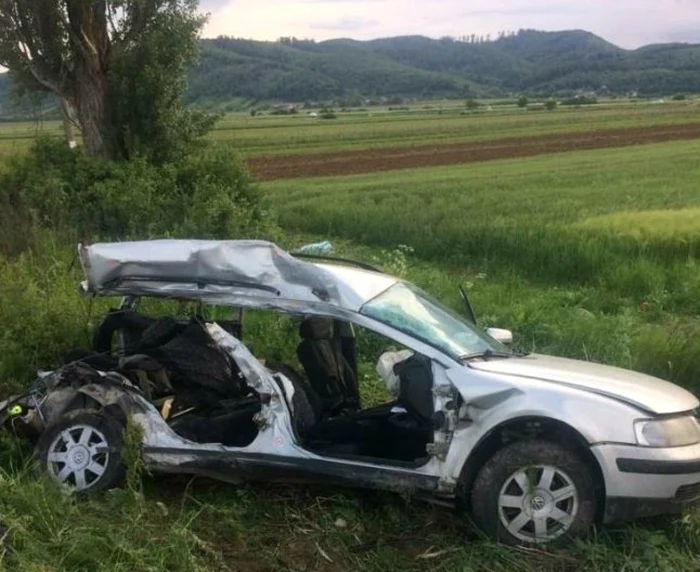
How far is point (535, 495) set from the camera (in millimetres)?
4578

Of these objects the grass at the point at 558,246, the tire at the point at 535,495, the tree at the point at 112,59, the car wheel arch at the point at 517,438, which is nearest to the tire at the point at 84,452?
the car wheel arch at the point at 517,438

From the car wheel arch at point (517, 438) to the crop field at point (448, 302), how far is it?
354 millimetres

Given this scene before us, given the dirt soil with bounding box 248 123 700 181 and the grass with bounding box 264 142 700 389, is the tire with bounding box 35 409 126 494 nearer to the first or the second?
the grass with bounding box 264 142 700 389

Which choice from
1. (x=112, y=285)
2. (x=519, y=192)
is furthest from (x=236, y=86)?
(x=112, y=285)

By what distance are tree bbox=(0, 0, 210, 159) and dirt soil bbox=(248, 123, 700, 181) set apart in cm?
1576

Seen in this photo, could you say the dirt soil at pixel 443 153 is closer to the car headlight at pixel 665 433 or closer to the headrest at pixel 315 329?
the headrest at pixel 315 329

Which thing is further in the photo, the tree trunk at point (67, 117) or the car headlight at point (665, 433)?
the tree trunk at point (67, 117)

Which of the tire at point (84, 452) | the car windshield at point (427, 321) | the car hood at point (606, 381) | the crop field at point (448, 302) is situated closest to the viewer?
the crop field at point (448, 302)

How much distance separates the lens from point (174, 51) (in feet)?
56.6

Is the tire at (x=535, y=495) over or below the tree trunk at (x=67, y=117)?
below

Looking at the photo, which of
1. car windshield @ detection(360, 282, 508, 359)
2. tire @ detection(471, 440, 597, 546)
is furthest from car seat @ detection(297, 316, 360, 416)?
tire @ detection(471, 440, 597, 546)

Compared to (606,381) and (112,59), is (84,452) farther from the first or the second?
(112,59)

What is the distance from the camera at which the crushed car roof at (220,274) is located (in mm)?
5223

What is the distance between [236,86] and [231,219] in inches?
6019
